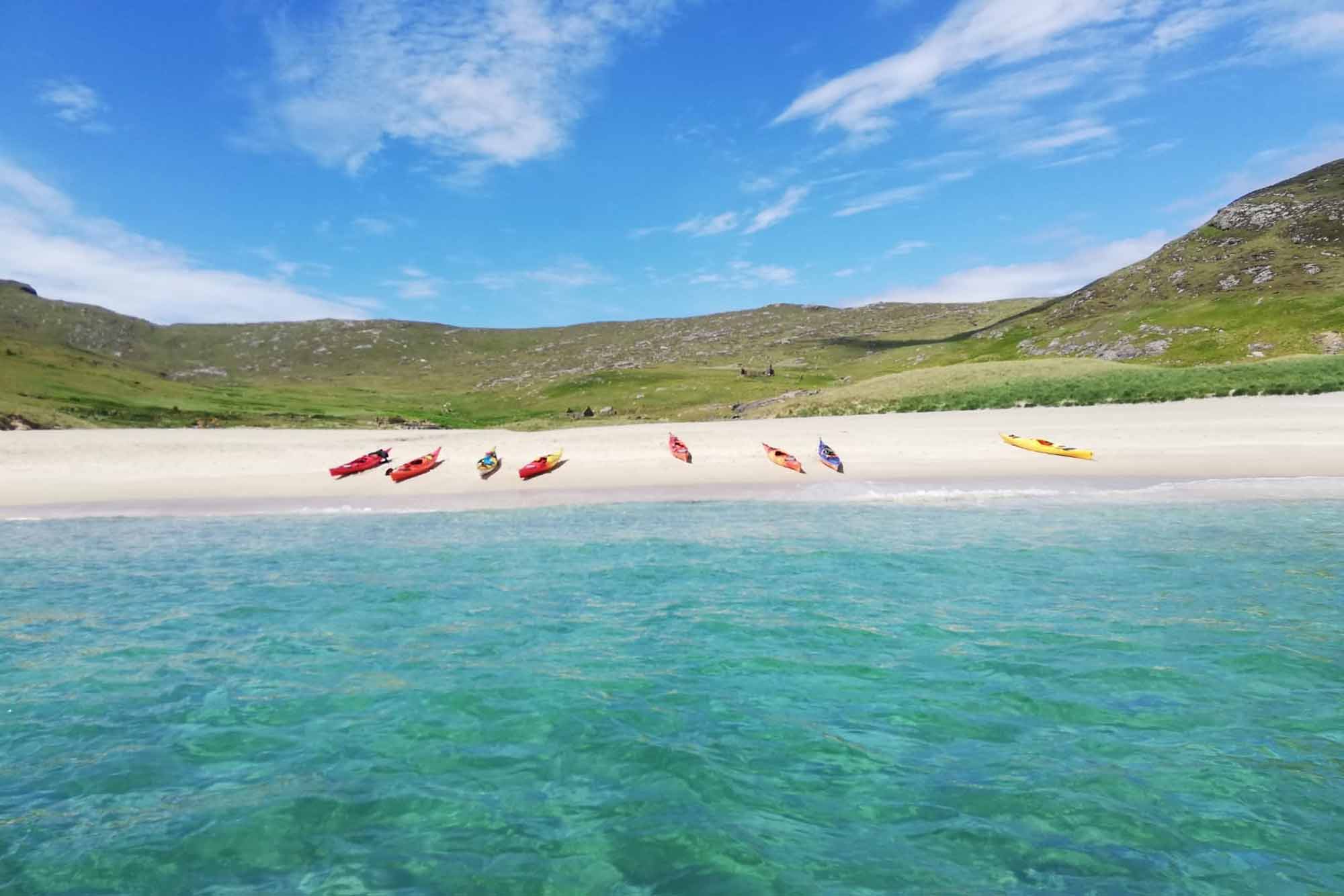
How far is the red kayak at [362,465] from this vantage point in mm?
37750

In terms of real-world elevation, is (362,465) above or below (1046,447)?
above

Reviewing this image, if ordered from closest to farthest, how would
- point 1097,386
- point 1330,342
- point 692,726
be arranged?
point 692,726, point 1097,386, point 1330,342

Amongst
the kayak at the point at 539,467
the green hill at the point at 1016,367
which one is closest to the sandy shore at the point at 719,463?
the kayak at the point at 539,467

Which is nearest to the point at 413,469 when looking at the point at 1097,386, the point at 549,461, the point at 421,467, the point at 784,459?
the point at 421,467

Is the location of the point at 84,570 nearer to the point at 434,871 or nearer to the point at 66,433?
the point at 434,871

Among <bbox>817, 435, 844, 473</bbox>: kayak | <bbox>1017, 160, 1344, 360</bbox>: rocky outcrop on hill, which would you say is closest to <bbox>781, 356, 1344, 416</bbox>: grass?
<bbox>817, 435, 844, 473</bbox>: kayak

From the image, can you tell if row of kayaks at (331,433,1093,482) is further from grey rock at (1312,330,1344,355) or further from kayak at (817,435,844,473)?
grey rock at (1312,330,1344,355)

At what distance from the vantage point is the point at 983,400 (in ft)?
178

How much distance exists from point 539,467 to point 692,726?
1108 inches

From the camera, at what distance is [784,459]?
3722 cm

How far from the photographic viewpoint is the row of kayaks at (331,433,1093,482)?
117 feet

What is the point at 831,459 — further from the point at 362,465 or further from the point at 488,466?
the point at 362,465

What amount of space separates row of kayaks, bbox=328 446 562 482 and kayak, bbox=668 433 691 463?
651 centimetres

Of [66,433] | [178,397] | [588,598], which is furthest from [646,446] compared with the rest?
[178,397]
